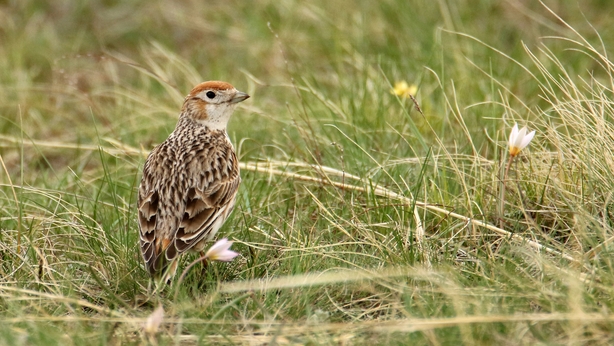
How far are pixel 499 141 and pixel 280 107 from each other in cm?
251

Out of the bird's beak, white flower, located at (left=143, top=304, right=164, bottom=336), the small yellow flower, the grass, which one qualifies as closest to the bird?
the bird's beak

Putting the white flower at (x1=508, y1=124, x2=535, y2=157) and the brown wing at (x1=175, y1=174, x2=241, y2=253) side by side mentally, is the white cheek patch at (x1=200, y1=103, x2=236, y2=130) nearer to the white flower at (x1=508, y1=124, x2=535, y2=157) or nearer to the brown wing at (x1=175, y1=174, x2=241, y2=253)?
the brown wing at (x1=175, y1=174, x2=241, y2=253)

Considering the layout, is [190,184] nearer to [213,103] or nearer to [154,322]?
[213,103]

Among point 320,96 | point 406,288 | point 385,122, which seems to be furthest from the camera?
point 320,96

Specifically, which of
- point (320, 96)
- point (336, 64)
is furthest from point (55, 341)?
point (336, 64)

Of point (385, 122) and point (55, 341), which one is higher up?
point (55, 341)

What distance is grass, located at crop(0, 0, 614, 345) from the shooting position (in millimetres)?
4391

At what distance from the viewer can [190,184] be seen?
5.51 meters

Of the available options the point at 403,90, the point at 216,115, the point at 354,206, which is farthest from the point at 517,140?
the point at 403,90

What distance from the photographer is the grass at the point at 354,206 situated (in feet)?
14.4

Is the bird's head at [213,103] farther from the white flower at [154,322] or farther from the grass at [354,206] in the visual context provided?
the white flower at [154,322]

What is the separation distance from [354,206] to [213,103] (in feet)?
4.03

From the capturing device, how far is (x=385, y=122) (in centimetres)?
688

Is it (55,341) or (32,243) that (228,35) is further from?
(55,341)
